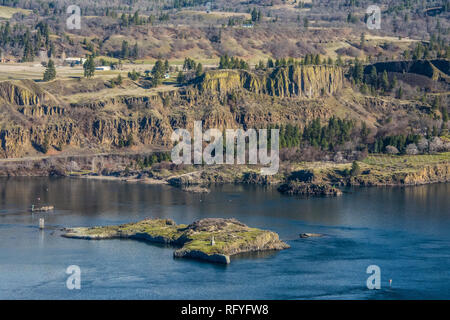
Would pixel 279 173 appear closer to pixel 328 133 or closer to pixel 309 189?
pixel 309 189

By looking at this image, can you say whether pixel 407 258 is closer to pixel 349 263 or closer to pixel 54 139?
pixel 349 263

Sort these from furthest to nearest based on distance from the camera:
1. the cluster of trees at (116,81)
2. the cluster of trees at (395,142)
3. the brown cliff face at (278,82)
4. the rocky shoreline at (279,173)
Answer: the brown cliff face at (278,82)
the cluster of trees at (116,81)
the cluster of trees at (395,142)
the rocky shoreline at (279,173)

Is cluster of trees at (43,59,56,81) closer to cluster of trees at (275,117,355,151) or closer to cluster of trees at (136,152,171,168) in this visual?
cluster of trees at (136,152,171,168)

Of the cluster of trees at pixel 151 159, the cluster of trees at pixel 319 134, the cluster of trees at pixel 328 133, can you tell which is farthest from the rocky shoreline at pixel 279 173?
the cluster of trees at pixel 328 133

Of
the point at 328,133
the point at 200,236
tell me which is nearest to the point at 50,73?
the point at 328,133

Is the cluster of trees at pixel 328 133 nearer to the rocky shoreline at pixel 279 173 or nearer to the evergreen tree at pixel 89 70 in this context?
the rocky shoreline at pixel 279 173

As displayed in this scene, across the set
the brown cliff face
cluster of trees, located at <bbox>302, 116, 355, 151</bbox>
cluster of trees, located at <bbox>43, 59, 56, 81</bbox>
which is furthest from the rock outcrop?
cluster of trees, located at <bbox>43, 59, 56, 81</bbox>
